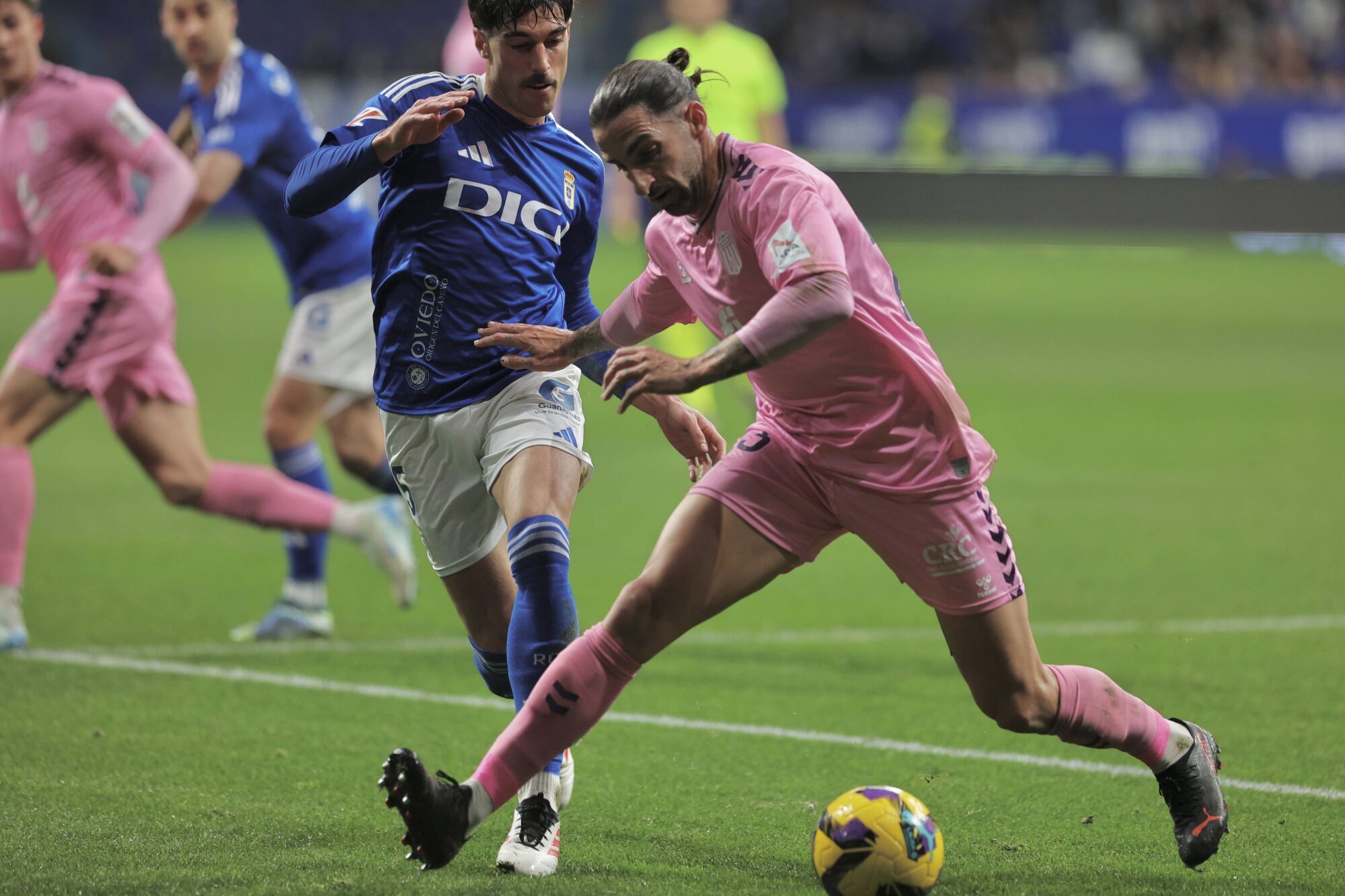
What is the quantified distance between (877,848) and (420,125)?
209 centimetres

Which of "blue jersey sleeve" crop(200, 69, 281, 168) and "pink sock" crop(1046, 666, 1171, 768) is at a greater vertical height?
"blue jersey sleeve" crop(200, 69, 281, 168)

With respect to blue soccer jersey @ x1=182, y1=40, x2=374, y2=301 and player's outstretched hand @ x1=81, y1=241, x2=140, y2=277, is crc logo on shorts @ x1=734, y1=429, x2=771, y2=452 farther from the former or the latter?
player's outstretched hand @ x1=81, y1=241, x2=140, y2=277

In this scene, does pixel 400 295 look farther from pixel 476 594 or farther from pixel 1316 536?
pixel 1316 536

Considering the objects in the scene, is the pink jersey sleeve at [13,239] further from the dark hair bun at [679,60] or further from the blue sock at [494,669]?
the dark hair bun at [679,60]

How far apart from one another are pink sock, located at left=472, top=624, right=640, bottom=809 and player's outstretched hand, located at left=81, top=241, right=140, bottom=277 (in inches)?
138

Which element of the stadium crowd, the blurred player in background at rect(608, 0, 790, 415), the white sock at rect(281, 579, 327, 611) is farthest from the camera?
the stadium crowd

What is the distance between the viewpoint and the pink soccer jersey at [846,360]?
3750 mm

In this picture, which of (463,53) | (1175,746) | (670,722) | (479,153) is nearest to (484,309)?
(479,153)

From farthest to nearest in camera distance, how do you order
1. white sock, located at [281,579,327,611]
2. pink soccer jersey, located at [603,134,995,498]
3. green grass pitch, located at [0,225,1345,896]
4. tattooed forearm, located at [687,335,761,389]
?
white sock, located at [281,579,327,611]
green grass pitch, located at [0,225,1345,896]
pink soccer jersey, located at [603,134,995,498]
tattooed forearm, located at [687,335,761,389]

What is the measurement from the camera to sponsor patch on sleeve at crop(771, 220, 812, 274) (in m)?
3.52

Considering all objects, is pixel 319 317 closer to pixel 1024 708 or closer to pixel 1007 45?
pixel 1024 708

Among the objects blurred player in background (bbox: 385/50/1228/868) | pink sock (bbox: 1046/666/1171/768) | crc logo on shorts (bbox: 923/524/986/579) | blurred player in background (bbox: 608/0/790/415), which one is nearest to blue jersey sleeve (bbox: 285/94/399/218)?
blurred player in background (bbox: 385/50/1228/868)

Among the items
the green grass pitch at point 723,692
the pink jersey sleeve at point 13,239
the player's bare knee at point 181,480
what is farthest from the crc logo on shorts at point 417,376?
the pink jersey sleeve at point 13,239

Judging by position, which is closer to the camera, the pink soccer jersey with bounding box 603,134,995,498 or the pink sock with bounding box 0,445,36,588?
the pink soccer jersey with bounding box 603,134,995,498
